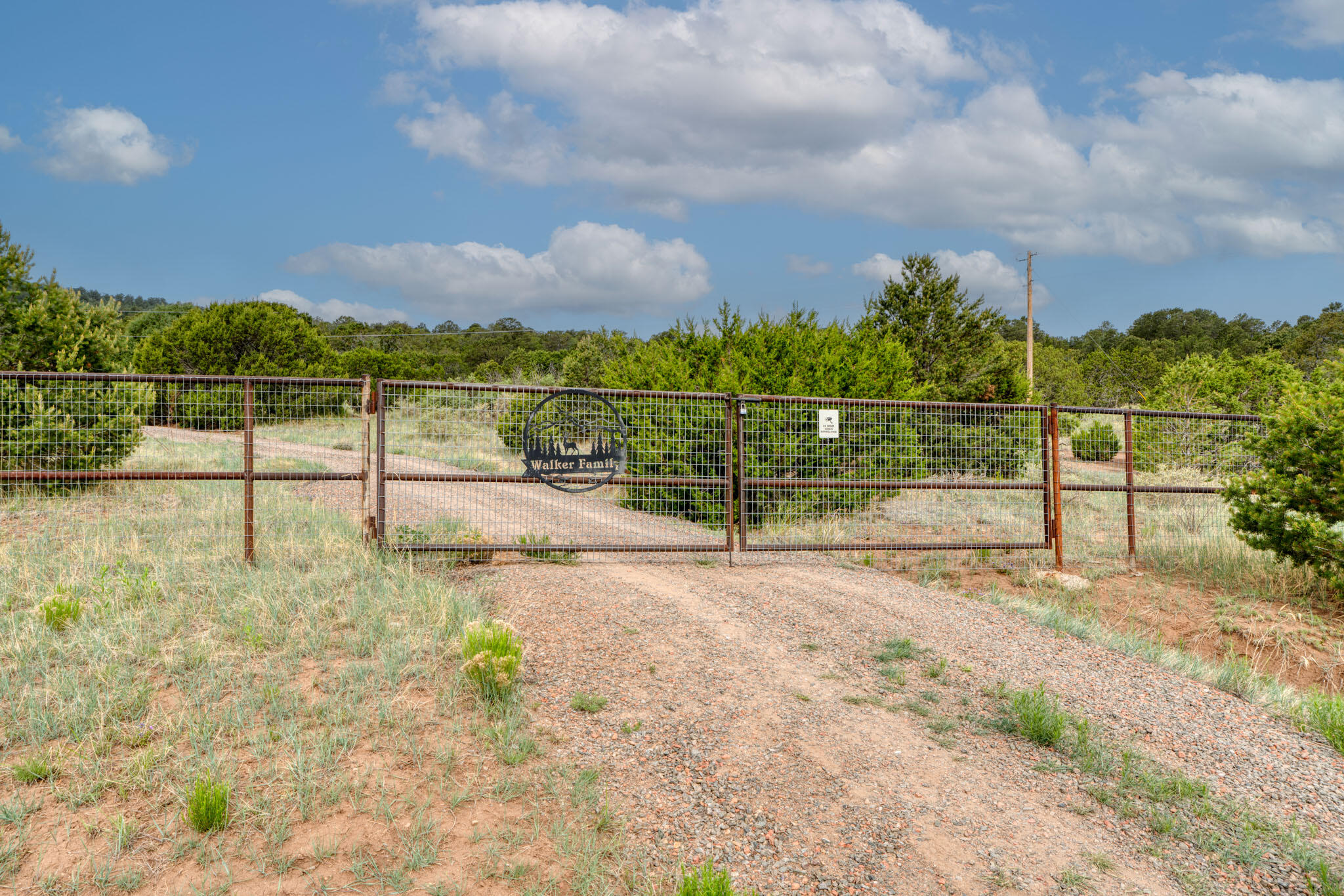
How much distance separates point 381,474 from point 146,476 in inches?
82.8

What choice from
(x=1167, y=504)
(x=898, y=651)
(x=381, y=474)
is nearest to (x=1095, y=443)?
(x=1167, y=504)

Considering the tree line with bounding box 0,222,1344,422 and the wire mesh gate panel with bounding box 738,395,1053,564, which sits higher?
the tree line with bounding box 0,222,1344,422

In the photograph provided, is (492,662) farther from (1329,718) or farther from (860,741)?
(1329,718)

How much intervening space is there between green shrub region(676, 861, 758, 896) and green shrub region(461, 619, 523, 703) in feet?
5.69

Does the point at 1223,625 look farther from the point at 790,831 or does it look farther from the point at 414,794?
the point at 414,794

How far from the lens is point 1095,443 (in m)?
19.2

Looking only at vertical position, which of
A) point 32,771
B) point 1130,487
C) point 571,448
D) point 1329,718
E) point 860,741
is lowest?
point 1329,718

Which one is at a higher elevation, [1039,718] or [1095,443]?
[1095,443]

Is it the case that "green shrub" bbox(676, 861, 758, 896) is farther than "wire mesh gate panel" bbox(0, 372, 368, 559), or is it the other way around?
"wire mesh gate panel" bbox(0, 372, 368, 559)

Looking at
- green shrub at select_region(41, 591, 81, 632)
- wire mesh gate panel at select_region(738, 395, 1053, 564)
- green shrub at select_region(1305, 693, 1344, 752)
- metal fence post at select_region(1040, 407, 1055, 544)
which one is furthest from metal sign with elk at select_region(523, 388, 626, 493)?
green shrub at select_region(1305, 693, 1344, 752)

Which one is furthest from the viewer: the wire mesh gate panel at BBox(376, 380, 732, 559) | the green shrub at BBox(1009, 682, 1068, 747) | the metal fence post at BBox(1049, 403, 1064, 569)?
the metal fence post at BBox(1049, 403, 1064, 569)

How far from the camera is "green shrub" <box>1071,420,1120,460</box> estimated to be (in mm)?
17438

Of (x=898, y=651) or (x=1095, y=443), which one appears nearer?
(x=898, y=651)

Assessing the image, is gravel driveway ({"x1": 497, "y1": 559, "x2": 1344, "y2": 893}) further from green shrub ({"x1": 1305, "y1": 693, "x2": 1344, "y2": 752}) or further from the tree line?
the tree line
